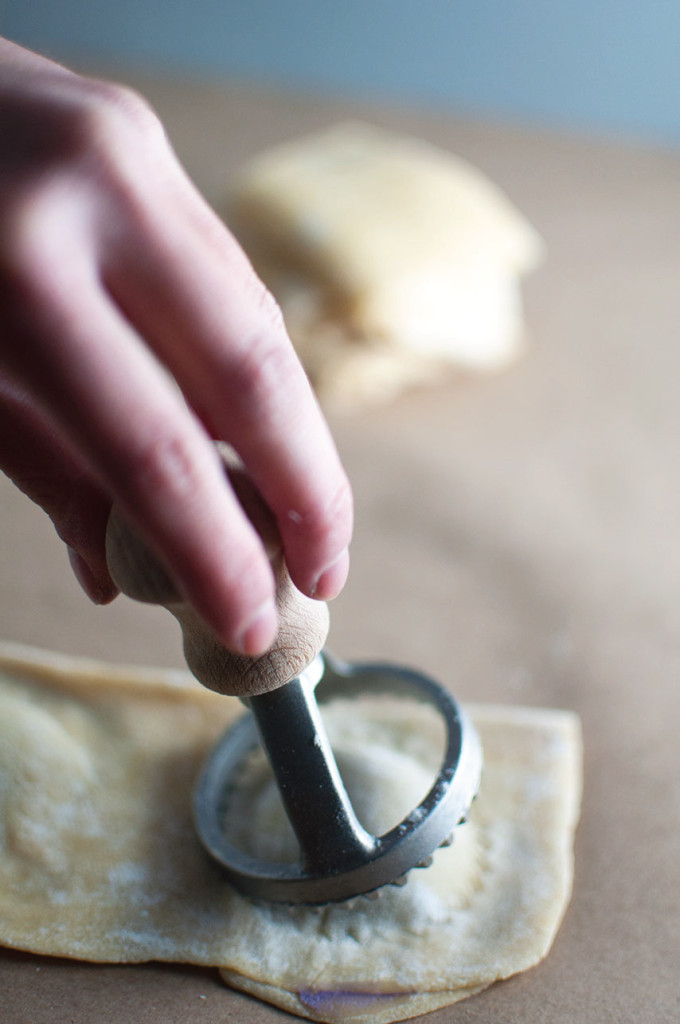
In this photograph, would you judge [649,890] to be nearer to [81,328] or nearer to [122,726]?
[122,726]

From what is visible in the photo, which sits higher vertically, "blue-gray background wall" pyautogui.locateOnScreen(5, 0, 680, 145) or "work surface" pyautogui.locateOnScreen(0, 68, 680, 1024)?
"blue-gray background wall" pyautogui.locateOnScreen(5, 0, 680, 145)

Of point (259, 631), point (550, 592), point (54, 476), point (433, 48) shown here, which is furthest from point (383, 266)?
point (433, 48)

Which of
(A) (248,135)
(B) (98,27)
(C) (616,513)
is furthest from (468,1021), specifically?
(B) (98,27)

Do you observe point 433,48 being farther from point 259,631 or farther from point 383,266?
point 259,631

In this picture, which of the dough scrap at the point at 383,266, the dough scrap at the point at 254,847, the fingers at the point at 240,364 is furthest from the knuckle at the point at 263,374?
the dough scrap at the point at 383,266

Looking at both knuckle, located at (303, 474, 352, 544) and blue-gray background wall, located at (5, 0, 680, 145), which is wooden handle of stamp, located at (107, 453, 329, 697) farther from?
blue-gray background wall, located at (5, 0, 680, 145)

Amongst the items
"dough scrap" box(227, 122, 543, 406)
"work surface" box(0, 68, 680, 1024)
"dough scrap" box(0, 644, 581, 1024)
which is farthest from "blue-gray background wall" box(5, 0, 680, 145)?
"dough scrap" box(0, 644, 581, 1024)

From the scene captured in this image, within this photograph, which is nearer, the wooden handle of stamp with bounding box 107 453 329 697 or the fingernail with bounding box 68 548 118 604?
the wooden handle of stamp with bounding box 107 453 329 697
